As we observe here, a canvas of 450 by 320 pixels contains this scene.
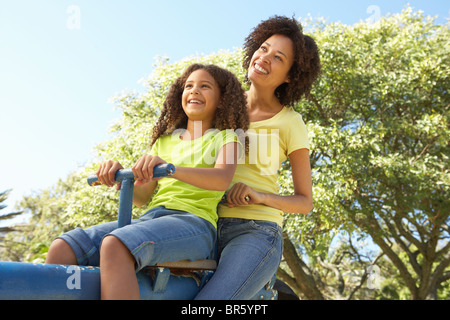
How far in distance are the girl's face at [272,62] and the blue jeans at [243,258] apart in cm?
90

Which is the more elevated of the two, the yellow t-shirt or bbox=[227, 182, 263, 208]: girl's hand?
the yellow t-shirt

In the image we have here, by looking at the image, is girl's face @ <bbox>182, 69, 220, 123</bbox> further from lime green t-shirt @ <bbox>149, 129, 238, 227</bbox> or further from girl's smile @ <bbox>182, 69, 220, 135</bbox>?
lime green t-shirt @ <bbox>149, 129, 238, 227</bbox>

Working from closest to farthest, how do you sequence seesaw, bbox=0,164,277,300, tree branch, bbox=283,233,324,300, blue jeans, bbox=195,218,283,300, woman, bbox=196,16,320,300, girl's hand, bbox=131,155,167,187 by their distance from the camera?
1. seesaw, bbox=0,164,277,300
2. girl's hand, bbox=131,155,167,187
3. blue jeans, bbox=195,218,283,300
4. woman, bbox=196,16,320,300
5. tree branch, bbox=283,233,324,300

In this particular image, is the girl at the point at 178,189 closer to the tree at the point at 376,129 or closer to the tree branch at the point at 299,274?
the tree at the point at 376,129

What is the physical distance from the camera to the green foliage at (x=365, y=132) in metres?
9.73

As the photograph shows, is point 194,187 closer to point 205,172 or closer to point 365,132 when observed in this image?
point 205,172

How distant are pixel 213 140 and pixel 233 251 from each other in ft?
1.74

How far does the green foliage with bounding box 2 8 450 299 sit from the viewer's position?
31.9 feet

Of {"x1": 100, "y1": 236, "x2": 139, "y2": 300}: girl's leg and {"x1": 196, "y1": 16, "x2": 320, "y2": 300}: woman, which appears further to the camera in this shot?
{"x1": 196, "y1": 16, "x2": 320, "y2": 300}: woman

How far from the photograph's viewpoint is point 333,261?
16641 millimetres

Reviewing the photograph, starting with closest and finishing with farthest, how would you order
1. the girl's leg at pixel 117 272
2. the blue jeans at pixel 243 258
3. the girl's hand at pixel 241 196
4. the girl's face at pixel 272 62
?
1. the girl's leg at pixel 117 272
2. the blue jeans at pixel 243 258
3. the girl's hand at pixel 241 196
4. the girl's face at pixel 272 62

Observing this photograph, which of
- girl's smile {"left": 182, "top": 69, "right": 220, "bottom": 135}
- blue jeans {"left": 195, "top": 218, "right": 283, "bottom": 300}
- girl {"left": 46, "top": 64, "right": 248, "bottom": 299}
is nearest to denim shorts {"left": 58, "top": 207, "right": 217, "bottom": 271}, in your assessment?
girl {"left": 46, "top": 64, "right": 248, "bottom": 299}

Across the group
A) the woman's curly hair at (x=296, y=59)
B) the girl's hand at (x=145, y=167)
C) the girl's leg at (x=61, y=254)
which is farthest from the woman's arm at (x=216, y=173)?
the woman's curly hair at (x=296, y=59)
